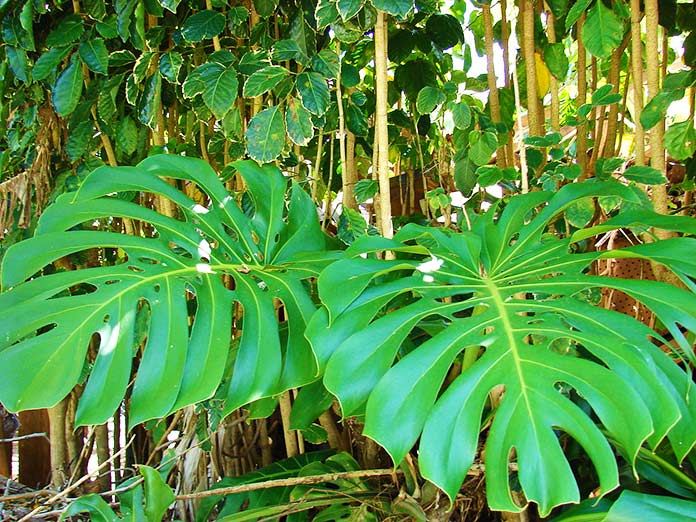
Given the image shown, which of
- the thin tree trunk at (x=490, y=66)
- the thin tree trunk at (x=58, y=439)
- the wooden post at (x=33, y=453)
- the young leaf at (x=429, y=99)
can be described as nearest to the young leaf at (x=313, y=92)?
the young leaf at (x=429, y=99)

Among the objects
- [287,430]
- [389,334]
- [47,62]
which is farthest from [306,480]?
[47,62]

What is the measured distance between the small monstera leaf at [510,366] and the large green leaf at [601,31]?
459mm

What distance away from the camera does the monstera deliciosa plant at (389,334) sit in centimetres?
68

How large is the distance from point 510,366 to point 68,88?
1.30m

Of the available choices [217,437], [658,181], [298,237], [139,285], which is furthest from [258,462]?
[658,181]

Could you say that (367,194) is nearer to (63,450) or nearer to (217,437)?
(217,437)

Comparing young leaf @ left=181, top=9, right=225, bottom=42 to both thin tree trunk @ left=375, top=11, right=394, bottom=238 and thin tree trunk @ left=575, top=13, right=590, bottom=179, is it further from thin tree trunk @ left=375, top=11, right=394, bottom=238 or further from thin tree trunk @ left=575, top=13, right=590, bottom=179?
thin tree trunk @ left=575, top=13, right=590, bottom=179

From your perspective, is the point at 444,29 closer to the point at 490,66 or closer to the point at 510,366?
the point at 490,66

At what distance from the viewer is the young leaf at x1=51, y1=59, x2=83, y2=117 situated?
5.12 feet

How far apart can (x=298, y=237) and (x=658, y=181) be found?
67 cm

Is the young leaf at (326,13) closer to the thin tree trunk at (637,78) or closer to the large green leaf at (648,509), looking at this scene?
the thin tree trunk at (637,78)

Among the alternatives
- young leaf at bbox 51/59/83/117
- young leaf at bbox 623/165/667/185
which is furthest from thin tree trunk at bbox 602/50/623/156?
young leaf at bbox 51/59/83/117

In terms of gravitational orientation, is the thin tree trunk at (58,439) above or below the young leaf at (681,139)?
below

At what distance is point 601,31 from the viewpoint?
1259 mm
